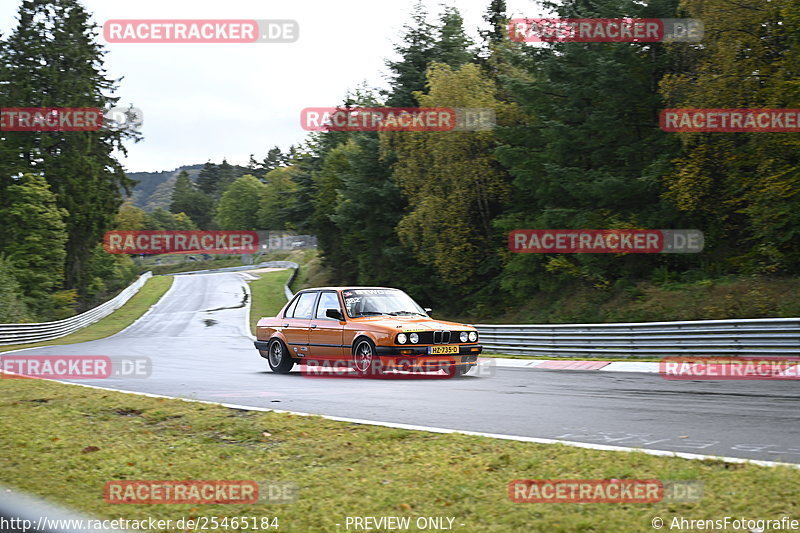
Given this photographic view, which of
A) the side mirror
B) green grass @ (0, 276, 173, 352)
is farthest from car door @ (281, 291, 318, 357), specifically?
green grass @ (0, 276, 173, 352)

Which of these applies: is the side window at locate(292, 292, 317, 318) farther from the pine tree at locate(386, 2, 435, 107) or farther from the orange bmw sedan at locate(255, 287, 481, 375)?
the pine tree at locate(386, 2, 435, 107)

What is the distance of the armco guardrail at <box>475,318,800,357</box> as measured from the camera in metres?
15.4

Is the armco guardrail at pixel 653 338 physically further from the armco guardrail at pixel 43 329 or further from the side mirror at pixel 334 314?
the armco guardrail at pixel 43 329

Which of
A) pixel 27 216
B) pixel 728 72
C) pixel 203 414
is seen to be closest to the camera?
pixel 203 414

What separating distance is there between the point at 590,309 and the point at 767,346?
13876 millimetres

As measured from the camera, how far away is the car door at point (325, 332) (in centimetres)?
1482

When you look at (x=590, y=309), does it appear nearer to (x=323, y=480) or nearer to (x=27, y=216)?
(x=323, y=480)

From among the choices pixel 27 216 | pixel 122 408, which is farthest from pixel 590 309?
pixel 27 216

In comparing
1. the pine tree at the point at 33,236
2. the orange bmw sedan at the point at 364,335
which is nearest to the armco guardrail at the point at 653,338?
the orange bmw sedan at the point at 364,335

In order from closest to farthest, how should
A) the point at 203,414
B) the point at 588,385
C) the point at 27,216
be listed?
the point at 203,414, the point at 588,385, the point at 27,216

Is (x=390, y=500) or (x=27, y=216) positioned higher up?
(x=27, y=216)

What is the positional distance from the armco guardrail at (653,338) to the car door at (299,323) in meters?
7.21

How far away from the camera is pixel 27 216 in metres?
49.5

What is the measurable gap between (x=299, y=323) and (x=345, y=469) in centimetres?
1012
